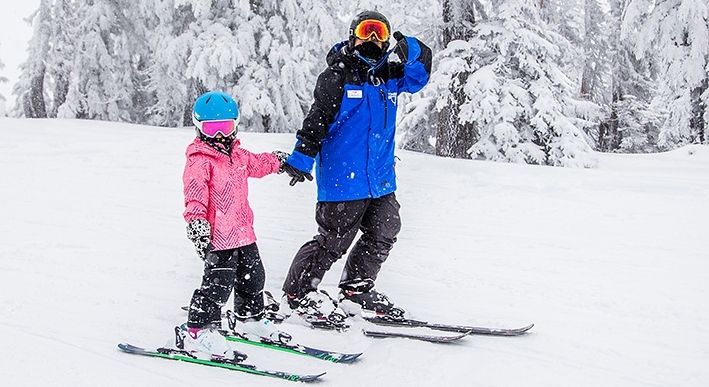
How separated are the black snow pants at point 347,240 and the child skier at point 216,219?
2.07 ft

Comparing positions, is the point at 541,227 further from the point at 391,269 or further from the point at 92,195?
the point at 92,195

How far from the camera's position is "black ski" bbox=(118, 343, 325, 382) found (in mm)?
3430

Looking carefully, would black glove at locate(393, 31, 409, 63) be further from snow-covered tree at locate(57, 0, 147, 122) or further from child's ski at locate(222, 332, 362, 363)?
snow-covered tree at locate(57, 0, 147, 122)

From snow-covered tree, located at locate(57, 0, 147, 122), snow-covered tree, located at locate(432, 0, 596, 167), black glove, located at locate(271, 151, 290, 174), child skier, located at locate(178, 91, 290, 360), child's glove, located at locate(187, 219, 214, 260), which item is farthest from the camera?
snow-covered tree, located at locate(57, 0, 147, 122)

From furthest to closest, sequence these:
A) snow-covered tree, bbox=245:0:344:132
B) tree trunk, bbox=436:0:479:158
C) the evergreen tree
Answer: the evergreen tree → snow-covered tree, bbox=245:0:344:132 → tree trunk, bbox=436:0:479:158

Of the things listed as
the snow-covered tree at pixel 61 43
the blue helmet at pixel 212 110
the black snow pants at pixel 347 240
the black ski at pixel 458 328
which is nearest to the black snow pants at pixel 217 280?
the black snow pants at pixel 347 240

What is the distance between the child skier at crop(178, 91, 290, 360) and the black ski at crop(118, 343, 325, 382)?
0.05 metres

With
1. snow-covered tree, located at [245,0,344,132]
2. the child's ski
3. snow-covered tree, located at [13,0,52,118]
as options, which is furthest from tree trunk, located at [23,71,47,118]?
the child's ski

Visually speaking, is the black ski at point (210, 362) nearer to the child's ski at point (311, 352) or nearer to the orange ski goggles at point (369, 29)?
the child's ski at point (311, 352)

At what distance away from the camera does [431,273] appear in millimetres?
5684

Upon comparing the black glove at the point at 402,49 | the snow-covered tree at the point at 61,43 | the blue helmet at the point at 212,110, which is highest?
the snow-covered tree at the point at 61,43

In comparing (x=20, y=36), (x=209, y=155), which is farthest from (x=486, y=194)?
(x=20, y=36)

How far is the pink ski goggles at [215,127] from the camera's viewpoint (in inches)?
148

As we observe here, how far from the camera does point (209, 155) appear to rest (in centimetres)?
376
